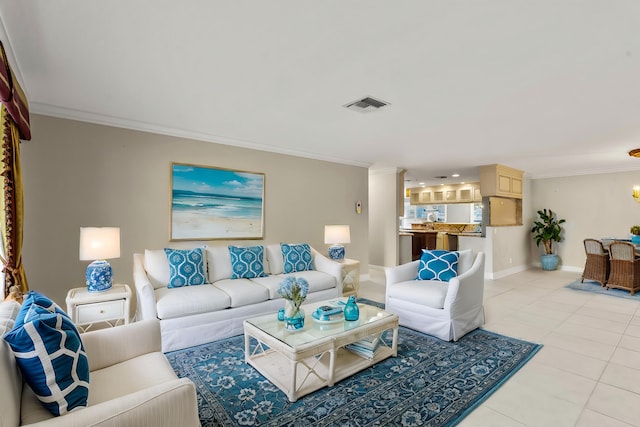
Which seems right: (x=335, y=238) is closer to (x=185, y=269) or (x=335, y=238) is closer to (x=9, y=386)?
(x=185, y=269)

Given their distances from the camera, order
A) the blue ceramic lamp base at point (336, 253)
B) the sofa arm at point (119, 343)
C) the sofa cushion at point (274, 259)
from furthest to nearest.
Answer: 1. the blue ceramic lamp base at point (336, 253)
2. the sofa cushion at point (274, 259)
3. the sofa arm at point (119, 343)

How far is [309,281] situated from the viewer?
4047 mm

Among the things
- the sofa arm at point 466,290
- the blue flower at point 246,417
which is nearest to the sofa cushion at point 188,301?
the blue flower at point 246,417

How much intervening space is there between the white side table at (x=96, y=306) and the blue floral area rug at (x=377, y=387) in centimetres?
67

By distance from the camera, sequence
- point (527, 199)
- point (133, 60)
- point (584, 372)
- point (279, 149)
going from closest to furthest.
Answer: point (133, 60) < point (584, 372) < point (279, 149) < point (527, 199)

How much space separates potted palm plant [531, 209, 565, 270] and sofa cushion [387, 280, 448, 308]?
5499mm

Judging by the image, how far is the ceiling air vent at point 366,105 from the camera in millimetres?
2950

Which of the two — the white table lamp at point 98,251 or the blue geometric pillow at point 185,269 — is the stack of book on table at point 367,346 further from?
the white table lamp at point 98,251

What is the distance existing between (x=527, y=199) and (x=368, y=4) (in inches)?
318

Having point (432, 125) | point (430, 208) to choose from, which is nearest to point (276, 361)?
point (432, 125)

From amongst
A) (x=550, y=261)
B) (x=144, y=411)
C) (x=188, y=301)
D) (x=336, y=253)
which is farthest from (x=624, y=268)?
(x=144, y=411)

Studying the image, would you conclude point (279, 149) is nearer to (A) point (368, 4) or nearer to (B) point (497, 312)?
(A) point (368, 4)

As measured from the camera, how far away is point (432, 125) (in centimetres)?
372

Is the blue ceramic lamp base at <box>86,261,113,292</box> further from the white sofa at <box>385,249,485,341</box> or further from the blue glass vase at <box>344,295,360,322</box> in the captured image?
the white sofa at <box>385,249,485,341</box>
